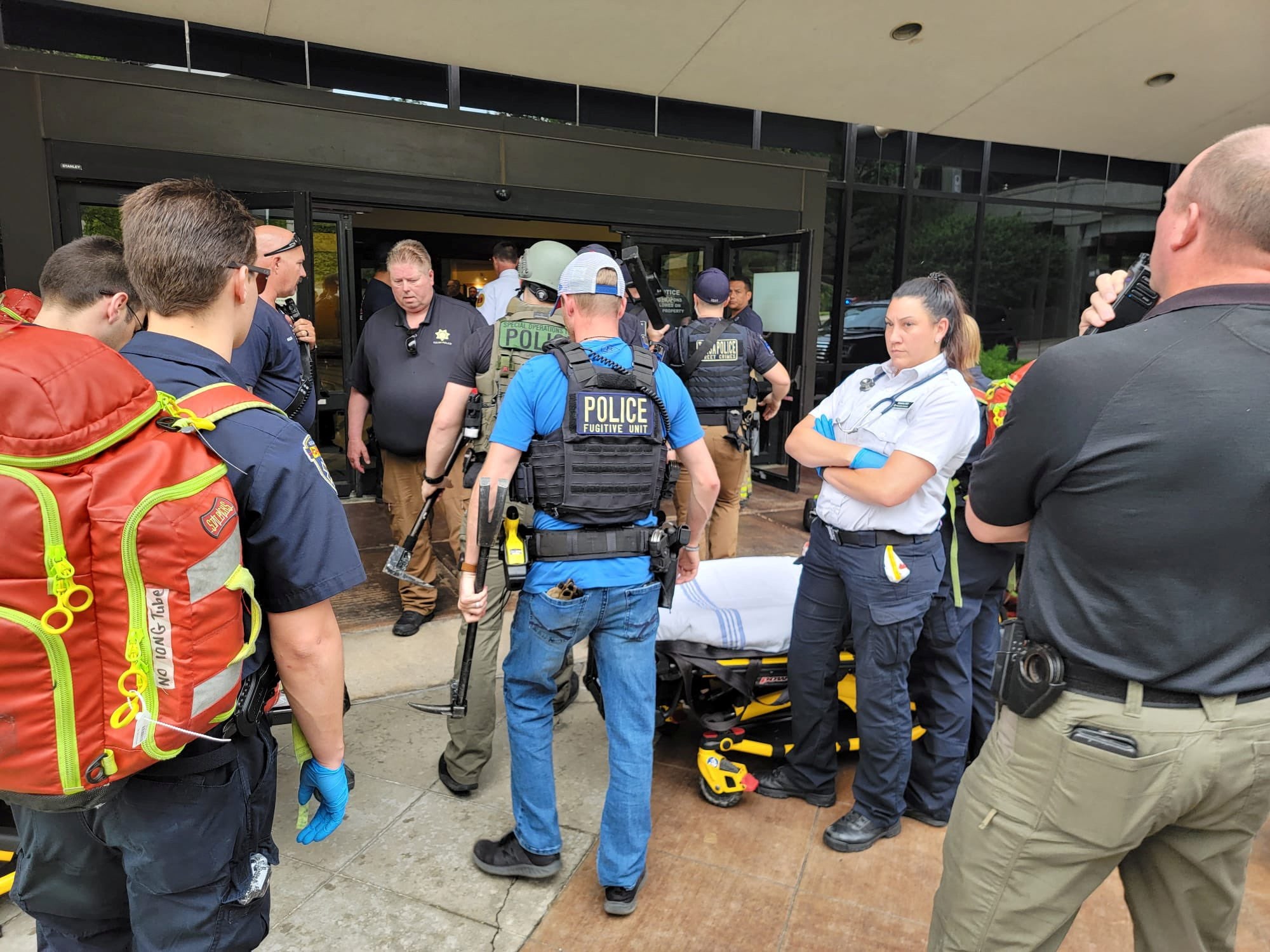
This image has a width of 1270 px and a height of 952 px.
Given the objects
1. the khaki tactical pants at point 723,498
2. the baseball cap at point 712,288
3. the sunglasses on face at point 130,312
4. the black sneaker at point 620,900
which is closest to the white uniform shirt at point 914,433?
the black sneaker at point 620,900

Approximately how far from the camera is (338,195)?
6223 mm

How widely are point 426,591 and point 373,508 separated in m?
2.42

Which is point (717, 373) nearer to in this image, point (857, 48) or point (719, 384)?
point (719, 384)

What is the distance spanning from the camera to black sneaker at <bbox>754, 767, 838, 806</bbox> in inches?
120

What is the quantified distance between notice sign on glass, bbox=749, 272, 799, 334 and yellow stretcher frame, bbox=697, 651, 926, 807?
554 centimetres

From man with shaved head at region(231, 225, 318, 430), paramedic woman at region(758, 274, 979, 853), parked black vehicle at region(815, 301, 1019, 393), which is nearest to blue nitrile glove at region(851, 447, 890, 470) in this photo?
paramedic woman at region(758, 274, 979, 853)

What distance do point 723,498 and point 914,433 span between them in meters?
2.94

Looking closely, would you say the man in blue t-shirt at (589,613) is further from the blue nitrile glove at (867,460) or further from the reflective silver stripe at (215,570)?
the reflective silver stripe at (215,570)

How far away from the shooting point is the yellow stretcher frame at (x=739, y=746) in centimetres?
299

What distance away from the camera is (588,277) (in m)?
2.39

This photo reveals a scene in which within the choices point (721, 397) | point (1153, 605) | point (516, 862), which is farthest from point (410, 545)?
point (721, 397)

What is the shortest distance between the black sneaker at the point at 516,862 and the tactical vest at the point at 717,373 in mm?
3401

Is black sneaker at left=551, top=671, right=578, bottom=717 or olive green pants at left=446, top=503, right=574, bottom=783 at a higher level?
olive green pants at left=446, top=503, right=574, bottom=783

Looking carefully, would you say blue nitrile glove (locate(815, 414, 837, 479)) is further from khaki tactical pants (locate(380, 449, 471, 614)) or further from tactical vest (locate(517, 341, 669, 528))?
khaki tactical pants (locate(380, 449, 471, 614))
